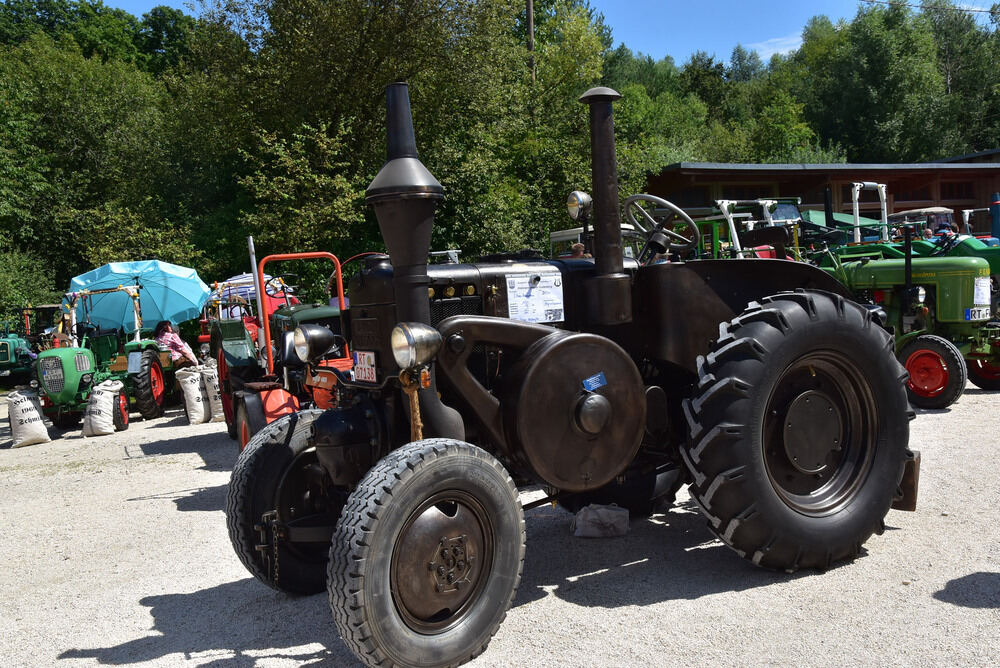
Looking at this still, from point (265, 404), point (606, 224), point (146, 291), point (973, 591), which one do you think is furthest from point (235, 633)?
point (146, 291)

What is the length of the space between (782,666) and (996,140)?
51293 mm

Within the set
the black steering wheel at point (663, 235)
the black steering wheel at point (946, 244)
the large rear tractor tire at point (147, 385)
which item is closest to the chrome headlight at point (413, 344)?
the black steering wheel at point (663, 235)

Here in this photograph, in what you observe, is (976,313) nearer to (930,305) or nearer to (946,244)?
(930,305)

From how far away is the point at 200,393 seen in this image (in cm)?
1152

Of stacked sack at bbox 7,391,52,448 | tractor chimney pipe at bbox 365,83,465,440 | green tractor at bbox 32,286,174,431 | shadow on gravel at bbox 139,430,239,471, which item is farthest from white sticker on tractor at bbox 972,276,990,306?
stacked sack at bbox 7,391,52,448

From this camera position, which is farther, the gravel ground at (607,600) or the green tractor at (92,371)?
the green tractor at (92,371)

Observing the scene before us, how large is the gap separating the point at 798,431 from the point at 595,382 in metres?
1.16

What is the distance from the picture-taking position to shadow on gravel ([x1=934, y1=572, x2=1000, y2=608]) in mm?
3432

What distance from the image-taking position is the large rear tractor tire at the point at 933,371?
825cm

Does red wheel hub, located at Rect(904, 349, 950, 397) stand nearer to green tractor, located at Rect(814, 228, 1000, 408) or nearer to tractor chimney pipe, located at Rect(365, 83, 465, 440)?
green tractor, located at Rect(814, 228, 1000, 408)

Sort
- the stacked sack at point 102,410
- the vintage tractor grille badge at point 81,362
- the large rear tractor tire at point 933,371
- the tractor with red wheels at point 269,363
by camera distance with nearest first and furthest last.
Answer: the tractor with red wheels at point 269,363 < the large rear tractor tire at point 933,371 < the stacked sack at point 102,410 < the vintage tractor grille badge at point 81,362

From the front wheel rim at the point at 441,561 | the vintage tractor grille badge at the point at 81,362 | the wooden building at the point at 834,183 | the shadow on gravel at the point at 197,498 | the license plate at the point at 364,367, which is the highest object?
the wooden building at the point at 834,183

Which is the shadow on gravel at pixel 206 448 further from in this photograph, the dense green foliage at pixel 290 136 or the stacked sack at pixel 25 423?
the dense green foliage at pixel 290 136

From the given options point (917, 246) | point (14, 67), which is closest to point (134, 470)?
point (917, 246)
